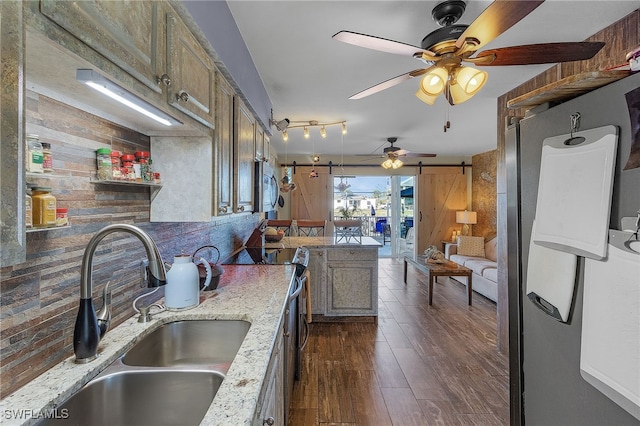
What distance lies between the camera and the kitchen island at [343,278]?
11.6 feet

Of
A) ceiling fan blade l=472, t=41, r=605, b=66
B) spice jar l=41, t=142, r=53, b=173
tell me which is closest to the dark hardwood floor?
spice jar l=41, t=142, r=53, b=173

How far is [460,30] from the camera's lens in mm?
1704

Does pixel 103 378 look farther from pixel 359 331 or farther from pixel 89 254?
pixel 359 331

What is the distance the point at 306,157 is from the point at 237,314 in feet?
19.7

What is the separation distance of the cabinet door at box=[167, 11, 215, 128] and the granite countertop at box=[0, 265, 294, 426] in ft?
2.79

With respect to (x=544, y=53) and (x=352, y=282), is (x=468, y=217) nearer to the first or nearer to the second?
(x=352, y=282)

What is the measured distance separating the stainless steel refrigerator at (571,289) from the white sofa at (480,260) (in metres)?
3.58

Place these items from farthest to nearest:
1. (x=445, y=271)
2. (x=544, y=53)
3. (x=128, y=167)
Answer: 1. (x=445, y=271)
2. (x=544, y=53)
3. (x=128, y=167)

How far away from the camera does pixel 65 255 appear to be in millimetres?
955

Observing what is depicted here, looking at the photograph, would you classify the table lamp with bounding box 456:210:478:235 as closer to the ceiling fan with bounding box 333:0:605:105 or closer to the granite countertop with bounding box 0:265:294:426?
the ceiling fan with bounding box 333:0:605:105

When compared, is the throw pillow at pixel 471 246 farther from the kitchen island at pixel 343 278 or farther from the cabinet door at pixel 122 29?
the cabinet door at pixel 122 29

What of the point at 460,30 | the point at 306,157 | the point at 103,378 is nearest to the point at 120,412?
the point at 103,378

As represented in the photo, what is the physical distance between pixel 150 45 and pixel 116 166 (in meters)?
0.48

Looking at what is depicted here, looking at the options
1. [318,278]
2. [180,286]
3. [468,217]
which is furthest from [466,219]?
[180,286]
